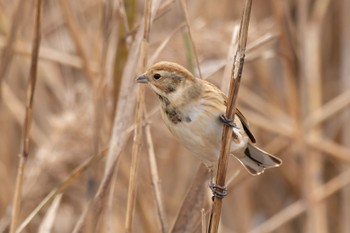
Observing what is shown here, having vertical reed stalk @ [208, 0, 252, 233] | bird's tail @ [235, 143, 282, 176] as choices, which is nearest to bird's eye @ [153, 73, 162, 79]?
vertical reed stalk @ [208, 0, 252, 233]

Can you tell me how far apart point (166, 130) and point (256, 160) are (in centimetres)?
96

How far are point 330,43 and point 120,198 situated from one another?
128 cm

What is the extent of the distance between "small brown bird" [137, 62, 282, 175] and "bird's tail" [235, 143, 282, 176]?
7.4 inches

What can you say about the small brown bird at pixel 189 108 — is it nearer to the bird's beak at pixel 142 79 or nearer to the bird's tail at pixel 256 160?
the bird's beak at pixel 142 79

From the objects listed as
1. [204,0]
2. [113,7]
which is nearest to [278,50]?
[204,0]

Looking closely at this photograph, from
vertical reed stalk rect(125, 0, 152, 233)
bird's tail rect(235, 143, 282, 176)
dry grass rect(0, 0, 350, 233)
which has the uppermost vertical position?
dry grass rect(0, 0, 350, 233)

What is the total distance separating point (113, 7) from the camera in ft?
7.04

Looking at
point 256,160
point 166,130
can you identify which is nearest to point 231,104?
point 256,160

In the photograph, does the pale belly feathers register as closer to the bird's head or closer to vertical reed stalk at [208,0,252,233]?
the bird's head

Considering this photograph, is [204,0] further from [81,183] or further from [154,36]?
[81,183]

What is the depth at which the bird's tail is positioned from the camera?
195cm

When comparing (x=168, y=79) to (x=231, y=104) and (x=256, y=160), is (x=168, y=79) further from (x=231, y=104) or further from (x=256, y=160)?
(x=256, y=160)

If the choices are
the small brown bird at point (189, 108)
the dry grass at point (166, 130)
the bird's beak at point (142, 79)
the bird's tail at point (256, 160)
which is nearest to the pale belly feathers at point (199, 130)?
the small brown bird at point (189, 108)

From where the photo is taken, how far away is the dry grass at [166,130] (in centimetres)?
254
